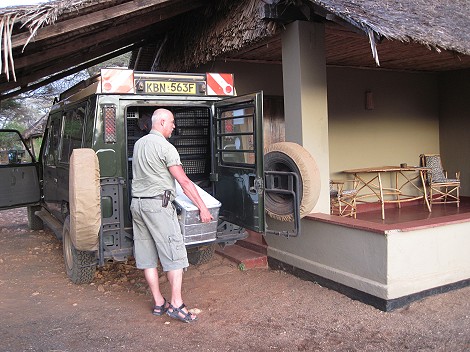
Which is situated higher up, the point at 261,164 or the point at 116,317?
the point at 261,164

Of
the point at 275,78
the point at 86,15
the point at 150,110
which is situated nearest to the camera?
the point at 86,15

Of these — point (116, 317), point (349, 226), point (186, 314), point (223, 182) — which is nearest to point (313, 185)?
point (349, 226)

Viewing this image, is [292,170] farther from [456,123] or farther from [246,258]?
[456,123]

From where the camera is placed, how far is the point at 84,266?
511cm

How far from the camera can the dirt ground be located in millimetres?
3713

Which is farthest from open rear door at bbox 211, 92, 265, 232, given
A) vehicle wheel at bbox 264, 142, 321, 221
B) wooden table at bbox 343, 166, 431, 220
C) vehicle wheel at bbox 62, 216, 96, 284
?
wooden table at bbox 343, 166, 431, 220

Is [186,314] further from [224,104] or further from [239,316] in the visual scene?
[224,104]

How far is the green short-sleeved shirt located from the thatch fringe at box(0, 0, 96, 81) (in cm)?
126

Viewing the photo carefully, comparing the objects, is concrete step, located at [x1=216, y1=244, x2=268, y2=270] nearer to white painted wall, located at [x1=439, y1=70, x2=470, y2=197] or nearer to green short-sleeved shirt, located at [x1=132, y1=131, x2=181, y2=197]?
green short-sleeved shirt, located at [x1=132, y1=131, x2=181, y2=197]

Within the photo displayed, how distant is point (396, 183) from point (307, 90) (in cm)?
407

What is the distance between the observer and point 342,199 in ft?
24.5

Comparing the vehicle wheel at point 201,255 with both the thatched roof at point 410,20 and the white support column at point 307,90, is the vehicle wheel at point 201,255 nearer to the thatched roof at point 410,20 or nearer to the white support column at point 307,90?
the white support column at point 307,90

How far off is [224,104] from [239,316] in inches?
82.3

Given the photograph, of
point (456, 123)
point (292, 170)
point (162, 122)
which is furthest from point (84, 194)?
point (456, 123)
